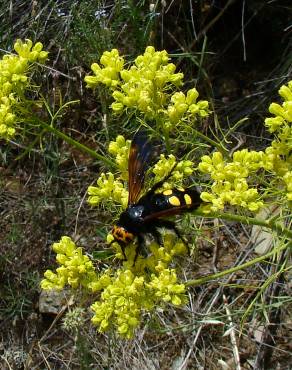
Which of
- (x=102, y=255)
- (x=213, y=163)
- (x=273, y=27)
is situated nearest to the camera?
(x=213, y=163)

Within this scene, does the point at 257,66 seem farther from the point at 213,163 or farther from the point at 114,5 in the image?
the point at 213,163

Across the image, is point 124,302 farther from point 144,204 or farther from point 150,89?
point 150,89

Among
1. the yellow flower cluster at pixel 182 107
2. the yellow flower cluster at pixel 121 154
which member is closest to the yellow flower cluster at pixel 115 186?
the yellow flower cluster at pixel 121 154

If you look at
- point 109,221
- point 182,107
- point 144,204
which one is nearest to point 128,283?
point 144,204

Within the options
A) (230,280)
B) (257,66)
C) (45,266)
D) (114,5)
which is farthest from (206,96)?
(45,266)

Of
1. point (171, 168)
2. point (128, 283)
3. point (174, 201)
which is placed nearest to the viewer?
point (174, 201)

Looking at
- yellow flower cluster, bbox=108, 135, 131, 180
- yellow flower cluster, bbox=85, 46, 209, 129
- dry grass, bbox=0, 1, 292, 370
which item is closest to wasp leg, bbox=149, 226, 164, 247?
yellow flower cluster, bbox=108, 135, 131, 180
